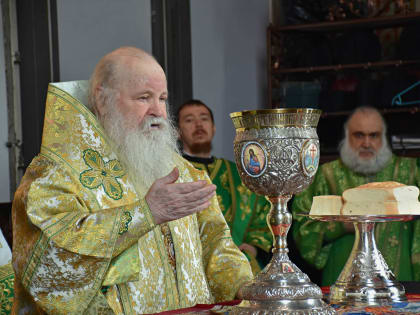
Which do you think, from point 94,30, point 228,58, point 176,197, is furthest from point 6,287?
point 228,58

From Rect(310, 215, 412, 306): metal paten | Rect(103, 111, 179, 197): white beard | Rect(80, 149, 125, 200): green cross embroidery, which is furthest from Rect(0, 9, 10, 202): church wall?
Rect(310, 215, 412, 306): metal paten

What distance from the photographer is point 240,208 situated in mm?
5137

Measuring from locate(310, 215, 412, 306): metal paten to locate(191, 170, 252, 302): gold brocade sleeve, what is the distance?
0.48m

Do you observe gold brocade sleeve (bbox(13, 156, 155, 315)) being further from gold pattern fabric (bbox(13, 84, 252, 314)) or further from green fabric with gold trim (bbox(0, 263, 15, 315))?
green fabric with gold trim (bbox(0, 263, 15, 315))

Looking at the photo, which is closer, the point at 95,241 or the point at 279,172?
the point at 279,172

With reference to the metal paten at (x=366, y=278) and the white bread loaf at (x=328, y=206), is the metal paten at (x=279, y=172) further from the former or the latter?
the white bread loaf at (x=328, y=206)

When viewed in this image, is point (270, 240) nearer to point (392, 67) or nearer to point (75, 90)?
point (75, 90)

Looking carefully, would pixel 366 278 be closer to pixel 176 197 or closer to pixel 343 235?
pixel 176 197

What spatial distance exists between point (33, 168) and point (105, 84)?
1.53ft

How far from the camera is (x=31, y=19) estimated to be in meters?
4.71

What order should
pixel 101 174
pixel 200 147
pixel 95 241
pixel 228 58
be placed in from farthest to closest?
pixel 228 58 → pixel 200 147 → pixel 101 174 → pixel 95 241

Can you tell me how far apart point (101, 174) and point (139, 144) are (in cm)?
21

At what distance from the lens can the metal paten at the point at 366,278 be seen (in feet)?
7.16

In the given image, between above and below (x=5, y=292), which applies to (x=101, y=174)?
above
